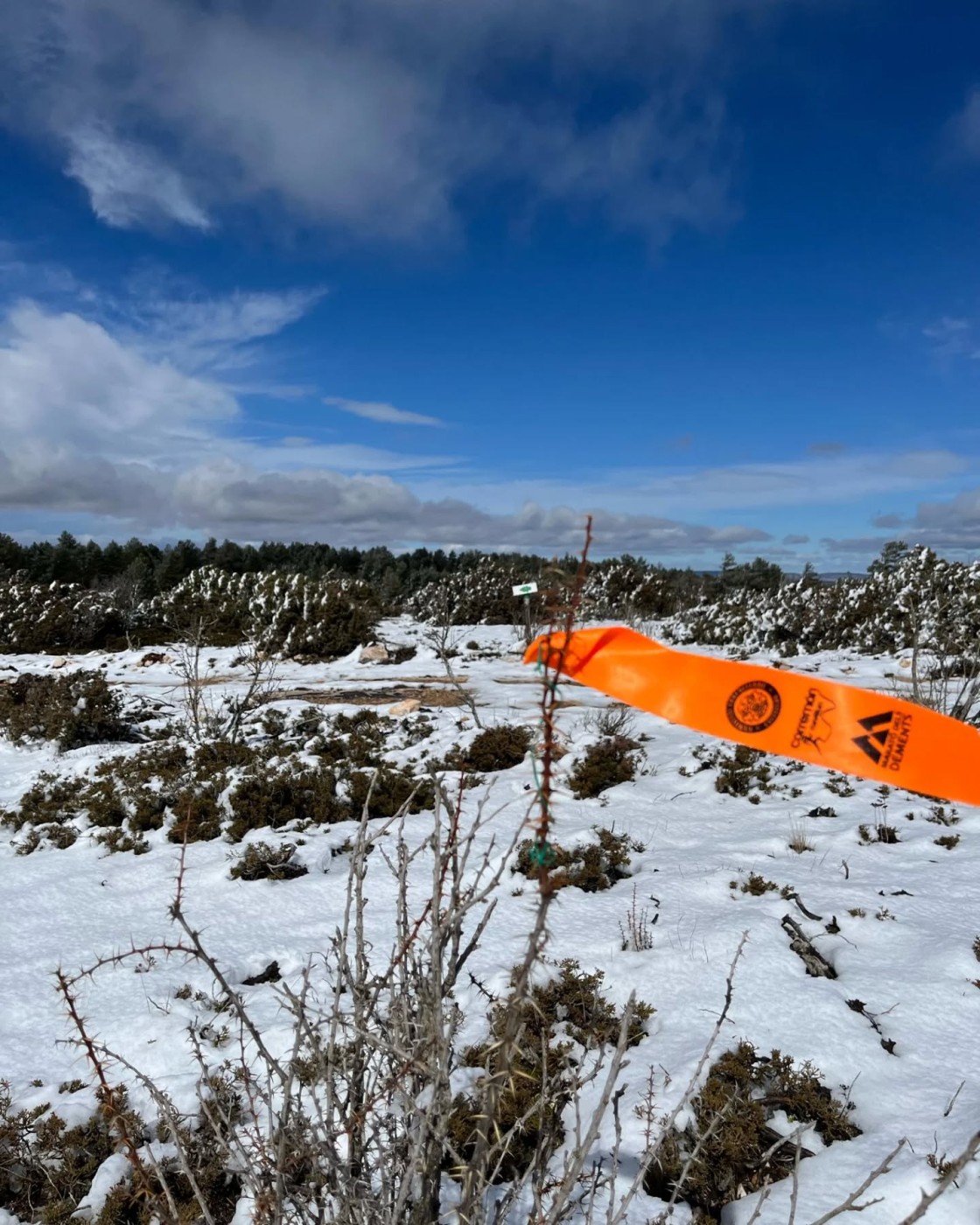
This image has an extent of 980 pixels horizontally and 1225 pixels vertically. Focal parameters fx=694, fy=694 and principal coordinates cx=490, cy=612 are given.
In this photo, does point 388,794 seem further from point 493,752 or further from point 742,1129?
point 742,1129

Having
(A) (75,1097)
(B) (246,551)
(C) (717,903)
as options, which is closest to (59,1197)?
(A) (75,1097)

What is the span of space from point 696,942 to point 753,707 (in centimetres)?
330

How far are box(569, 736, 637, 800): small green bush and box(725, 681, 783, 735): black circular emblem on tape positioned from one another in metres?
6.01

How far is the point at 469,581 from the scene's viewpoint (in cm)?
2883

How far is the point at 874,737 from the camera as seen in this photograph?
1966 millimetres

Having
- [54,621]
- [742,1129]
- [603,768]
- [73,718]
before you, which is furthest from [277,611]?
[742,1129]

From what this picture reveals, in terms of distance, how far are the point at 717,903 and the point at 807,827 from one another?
76.2 inches

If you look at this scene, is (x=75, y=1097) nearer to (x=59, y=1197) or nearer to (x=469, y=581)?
(x=59, y=1197)

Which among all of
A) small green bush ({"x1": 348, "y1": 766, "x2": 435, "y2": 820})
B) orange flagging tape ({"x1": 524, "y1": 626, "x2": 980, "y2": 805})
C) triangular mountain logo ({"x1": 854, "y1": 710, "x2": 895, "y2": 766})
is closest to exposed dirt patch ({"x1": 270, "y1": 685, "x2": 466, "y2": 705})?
small green bush ({"x1": 348, "y1": 766, "x2": 435, "y2": 820})

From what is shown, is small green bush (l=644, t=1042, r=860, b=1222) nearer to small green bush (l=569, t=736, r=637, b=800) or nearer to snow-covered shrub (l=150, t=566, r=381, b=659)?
small green bush (l=569, t=736, r=637, b=800)

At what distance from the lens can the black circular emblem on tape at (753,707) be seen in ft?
6.63

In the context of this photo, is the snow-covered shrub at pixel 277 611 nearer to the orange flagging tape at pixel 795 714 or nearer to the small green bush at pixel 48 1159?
the small green bush at pixel 48 1159

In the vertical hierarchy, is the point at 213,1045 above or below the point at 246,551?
below

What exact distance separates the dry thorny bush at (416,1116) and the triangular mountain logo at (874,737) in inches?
31.1
